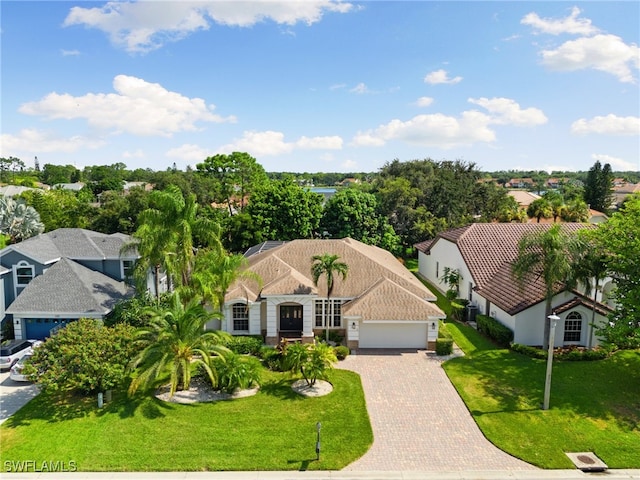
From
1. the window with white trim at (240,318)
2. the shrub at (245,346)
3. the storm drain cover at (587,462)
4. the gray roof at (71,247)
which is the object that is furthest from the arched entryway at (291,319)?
the storm drain cover at (587,462)

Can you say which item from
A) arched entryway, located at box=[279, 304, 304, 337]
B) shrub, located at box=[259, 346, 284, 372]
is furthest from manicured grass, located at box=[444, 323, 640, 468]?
Result: arched entryway, located at box=[279, 304, 304, 337]

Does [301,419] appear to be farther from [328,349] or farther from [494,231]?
[494,231]

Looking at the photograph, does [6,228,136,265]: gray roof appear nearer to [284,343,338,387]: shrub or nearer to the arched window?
[284,343,338,387]: shrub

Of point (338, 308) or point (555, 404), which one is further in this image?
point (338, 308)

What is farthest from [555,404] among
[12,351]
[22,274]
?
[22,274]

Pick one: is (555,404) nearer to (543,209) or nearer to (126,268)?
(126,268)

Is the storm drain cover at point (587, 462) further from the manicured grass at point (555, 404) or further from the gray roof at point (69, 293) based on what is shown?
the gray roof at point (69, 293)

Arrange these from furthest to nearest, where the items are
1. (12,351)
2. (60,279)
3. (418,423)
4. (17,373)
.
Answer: (60,279)
(12,351)
(17,373)
(418,423)
